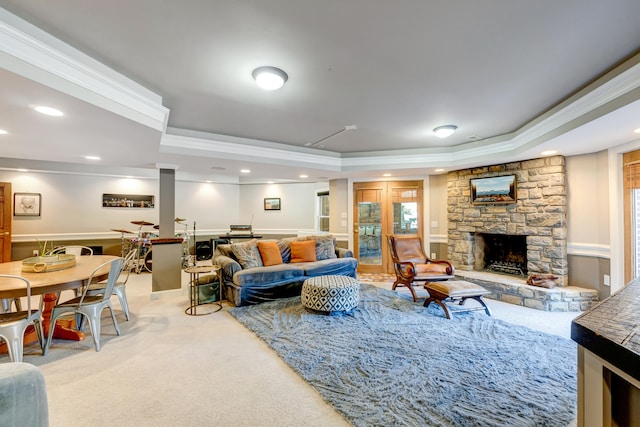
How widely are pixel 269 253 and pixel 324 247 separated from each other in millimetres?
1141

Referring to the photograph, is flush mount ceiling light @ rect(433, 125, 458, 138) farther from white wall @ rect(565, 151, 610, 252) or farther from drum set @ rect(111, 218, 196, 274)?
drum set @ rect(111, 218, 196, 274)

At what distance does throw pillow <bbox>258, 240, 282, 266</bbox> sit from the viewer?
182 inches

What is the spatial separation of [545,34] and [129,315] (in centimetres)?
504

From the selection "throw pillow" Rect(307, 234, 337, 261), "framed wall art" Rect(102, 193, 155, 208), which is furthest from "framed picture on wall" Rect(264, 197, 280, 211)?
"throw pillow" Rect(307, 234, 337, 261)

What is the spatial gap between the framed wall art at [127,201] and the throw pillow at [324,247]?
15.6 ft

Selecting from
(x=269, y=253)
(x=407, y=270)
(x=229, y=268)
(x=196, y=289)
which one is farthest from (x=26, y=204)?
(x=407, y=270)

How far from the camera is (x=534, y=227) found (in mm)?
4320

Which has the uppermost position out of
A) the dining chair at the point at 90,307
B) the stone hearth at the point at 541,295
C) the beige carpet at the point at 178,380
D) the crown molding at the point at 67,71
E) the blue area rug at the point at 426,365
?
the crown molding at the point at 67,71

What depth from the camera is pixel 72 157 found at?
4.33 metres

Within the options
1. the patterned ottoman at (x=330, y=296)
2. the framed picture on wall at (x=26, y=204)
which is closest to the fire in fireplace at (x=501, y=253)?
the patterned ottoman at (x=330, y=296)

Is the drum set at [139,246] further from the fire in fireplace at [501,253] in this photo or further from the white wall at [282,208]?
the fire in fireplace at [501,253]

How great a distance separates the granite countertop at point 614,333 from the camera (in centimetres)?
67

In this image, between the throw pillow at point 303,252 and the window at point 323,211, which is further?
the window at point 323,211

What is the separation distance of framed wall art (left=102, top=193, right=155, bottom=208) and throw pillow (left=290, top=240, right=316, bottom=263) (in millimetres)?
4618
